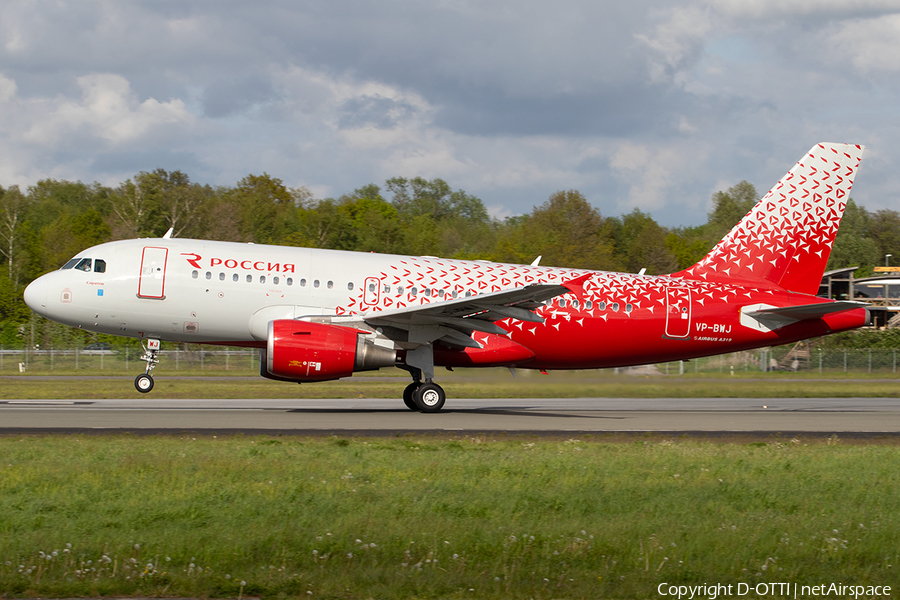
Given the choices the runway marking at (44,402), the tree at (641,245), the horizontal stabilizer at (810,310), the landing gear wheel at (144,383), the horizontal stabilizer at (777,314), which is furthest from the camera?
the tree at (641,245)

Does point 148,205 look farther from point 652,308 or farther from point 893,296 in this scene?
point 893,296

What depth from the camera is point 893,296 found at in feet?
266

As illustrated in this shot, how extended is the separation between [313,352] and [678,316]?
10.1 meters

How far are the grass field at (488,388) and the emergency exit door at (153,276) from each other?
6977 mm

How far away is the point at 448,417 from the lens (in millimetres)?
20125

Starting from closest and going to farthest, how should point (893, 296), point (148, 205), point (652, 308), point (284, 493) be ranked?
1. point (284, 493)
2. point (652, 308)
3. point (148, 205)
4. point (893, 296)

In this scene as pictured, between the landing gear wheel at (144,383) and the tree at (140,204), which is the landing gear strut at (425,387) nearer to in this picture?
the landing gear wheel at (144,383)

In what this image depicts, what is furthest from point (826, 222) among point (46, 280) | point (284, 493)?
point (46, 280)

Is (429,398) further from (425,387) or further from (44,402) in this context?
(44,402)

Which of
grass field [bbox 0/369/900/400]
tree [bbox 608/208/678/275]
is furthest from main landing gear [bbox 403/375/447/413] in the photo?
tree [bbox 608/208/678/275]

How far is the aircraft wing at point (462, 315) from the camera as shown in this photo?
63.6ft

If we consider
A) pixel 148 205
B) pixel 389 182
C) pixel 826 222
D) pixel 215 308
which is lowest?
pixel 215 308

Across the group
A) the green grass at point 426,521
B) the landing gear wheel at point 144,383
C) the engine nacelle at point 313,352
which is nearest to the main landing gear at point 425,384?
the engine nacelle at point 313,352

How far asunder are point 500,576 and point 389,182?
107 meters
